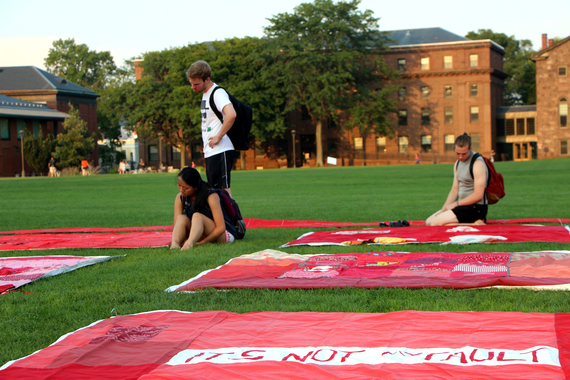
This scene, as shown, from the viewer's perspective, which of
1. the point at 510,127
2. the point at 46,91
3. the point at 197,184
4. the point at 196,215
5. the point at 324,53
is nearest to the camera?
the point at 197,184

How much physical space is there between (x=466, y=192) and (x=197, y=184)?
3760 millimetres

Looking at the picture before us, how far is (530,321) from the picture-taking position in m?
2.97

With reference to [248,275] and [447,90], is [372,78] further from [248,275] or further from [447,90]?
[248,275]

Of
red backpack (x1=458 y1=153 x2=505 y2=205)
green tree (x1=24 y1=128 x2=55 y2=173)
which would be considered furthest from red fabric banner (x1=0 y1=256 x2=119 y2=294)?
green tree (x1=24 y1=128 x2=55 y2=173)

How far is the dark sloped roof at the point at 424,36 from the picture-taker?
68062 mm

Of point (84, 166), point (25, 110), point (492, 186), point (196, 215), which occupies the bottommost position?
point (196, 215)

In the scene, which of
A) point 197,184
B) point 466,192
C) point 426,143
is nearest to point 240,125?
point 197,184

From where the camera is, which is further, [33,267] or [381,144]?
[381,144]

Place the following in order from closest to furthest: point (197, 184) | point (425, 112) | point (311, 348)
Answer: point (311, 348) < point (197, 184) < point (425, 112)

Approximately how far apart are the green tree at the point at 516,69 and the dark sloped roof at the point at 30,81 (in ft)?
177

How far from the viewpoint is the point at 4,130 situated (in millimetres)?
52344

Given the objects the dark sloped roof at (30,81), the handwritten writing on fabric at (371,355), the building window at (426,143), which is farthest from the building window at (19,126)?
the handwritten writing on fabric at (371,355)

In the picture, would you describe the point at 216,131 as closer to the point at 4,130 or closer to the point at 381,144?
the point at 4,130

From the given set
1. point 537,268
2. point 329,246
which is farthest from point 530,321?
point 329,246
